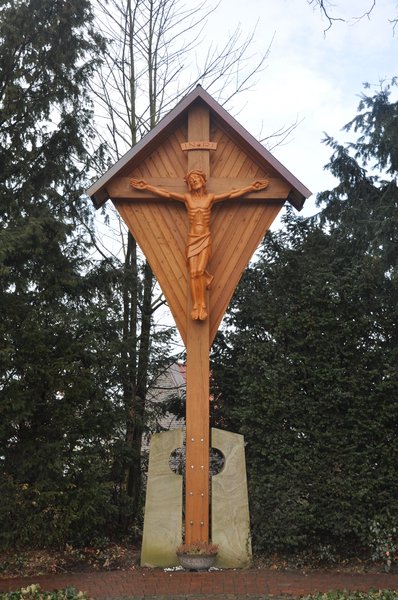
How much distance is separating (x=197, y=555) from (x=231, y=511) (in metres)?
0.58

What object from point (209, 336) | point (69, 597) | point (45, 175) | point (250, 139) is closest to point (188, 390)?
point (209, 336)

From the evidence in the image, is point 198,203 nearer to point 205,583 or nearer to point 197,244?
point 197,244

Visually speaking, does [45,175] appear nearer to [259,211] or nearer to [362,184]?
[259,211]

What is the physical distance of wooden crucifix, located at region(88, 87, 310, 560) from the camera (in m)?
7.07

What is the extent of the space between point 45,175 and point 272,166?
3.71m

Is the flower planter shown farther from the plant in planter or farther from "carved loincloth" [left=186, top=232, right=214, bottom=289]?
"carved loincloth" [left=186, top=232, right=214, bottom=289]

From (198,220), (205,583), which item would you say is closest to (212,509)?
(205,583)

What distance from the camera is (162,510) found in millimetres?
6789

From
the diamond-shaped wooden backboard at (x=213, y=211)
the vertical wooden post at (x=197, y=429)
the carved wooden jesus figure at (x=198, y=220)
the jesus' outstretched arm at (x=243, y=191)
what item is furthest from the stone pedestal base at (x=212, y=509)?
the jesus' outstretched arm at (x=243, y=191)

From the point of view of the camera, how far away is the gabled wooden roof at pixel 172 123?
7.16 metres

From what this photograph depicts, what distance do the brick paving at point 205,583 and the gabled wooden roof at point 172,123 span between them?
403cm

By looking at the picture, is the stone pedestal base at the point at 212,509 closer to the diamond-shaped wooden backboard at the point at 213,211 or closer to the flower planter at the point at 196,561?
the flower planter at the point at 196,561

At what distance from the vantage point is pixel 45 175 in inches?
367

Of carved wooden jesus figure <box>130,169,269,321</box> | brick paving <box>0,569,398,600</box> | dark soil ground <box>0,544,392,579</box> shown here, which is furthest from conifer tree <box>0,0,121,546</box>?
carved wooden jesus figure <box>130,169,269,321</box>
